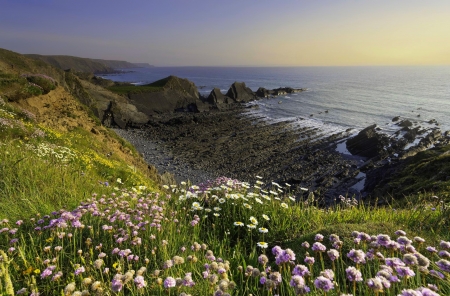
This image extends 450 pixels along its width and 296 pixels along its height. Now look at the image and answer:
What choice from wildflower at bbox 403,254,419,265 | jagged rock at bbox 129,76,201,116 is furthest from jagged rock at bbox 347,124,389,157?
wildflower at bbox 403,254,419,265

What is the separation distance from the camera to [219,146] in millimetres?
34312

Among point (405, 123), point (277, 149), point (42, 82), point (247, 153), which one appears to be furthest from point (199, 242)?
point (405, 123)

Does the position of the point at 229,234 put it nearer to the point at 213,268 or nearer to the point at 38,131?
the point at 213,268

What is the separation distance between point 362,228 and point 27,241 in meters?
4.68

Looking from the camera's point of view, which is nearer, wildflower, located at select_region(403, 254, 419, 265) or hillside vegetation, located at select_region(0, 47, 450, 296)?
wildflower, located at select_region(403, 254, 419, 265)

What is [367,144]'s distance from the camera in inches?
1375

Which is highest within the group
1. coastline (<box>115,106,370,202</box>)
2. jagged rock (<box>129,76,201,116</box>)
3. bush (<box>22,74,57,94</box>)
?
bush (<box>22,74,57,94</box>)

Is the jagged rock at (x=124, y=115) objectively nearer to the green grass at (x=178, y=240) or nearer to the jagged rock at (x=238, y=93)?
the jagged rock at (x=238, y=93)

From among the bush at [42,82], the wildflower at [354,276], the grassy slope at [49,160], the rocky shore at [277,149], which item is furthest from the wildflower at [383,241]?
the bush at [42,82]

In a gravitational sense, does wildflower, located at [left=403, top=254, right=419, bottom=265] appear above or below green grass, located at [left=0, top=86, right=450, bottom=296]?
above

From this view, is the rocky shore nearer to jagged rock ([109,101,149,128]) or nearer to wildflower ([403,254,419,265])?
jagged rock ([109,101,149,128])

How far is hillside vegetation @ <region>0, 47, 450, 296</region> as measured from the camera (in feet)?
7.14

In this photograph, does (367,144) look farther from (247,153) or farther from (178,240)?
(178,240)

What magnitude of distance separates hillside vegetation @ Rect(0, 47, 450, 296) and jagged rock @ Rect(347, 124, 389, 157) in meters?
30.6
